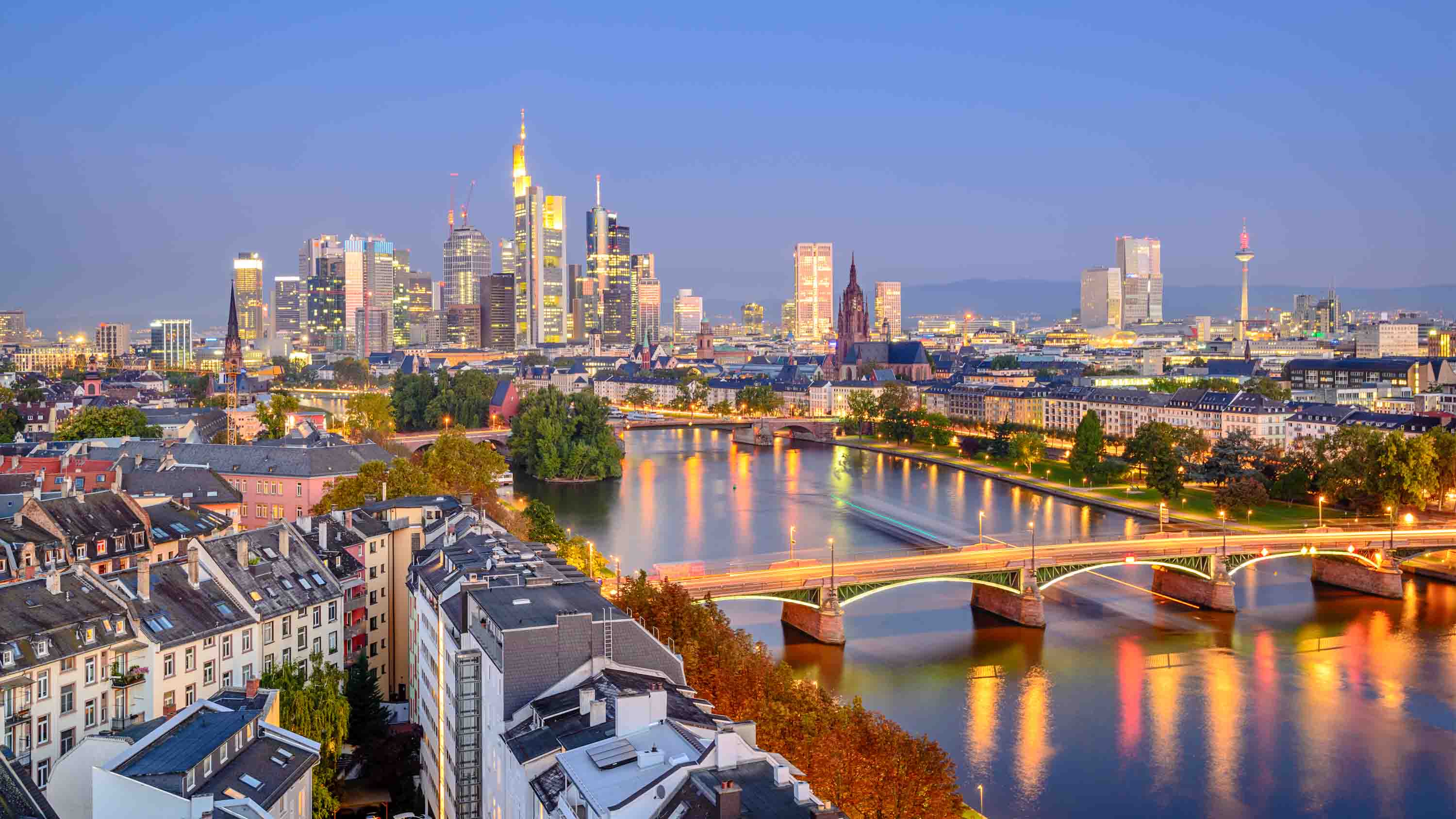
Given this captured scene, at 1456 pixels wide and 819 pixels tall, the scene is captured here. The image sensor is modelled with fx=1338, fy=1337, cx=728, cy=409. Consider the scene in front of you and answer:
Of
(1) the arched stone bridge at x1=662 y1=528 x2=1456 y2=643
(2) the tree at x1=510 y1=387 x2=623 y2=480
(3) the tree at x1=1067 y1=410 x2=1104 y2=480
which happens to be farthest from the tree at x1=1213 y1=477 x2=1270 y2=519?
(2) the tree at x1=510 y1=387 x2=623 y2=480

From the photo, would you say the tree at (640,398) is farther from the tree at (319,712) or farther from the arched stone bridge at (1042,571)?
the tree at (319,712)

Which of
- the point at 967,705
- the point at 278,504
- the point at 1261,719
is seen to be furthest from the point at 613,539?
→ the point at 1261,719

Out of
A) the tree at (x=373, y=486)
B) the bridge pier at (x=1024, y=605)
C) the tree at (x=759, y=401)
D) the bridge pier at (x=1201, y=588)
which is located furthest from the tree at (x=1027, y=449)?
the tree at (x=373, y=486)

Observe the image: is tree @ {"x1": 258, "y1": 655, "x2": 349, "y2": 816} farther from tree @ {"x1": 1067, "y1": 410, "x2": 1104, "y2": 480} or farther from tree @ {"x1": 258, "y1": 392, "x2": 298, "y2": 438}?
tree @ {"x1": 1067, "y1": 410, "x2": 1104, "y2": 480}

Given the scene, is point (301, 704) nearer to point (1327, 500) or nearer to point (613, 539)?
point (613, 539)

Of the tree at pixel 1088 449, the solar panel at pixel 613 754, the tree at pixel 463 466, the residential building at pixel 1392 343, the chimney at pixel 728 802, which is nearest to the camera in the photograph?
the chimney at pixel 728 802

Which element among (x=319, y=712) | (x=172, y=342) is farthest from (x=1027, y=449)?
(x=172, y=342)
